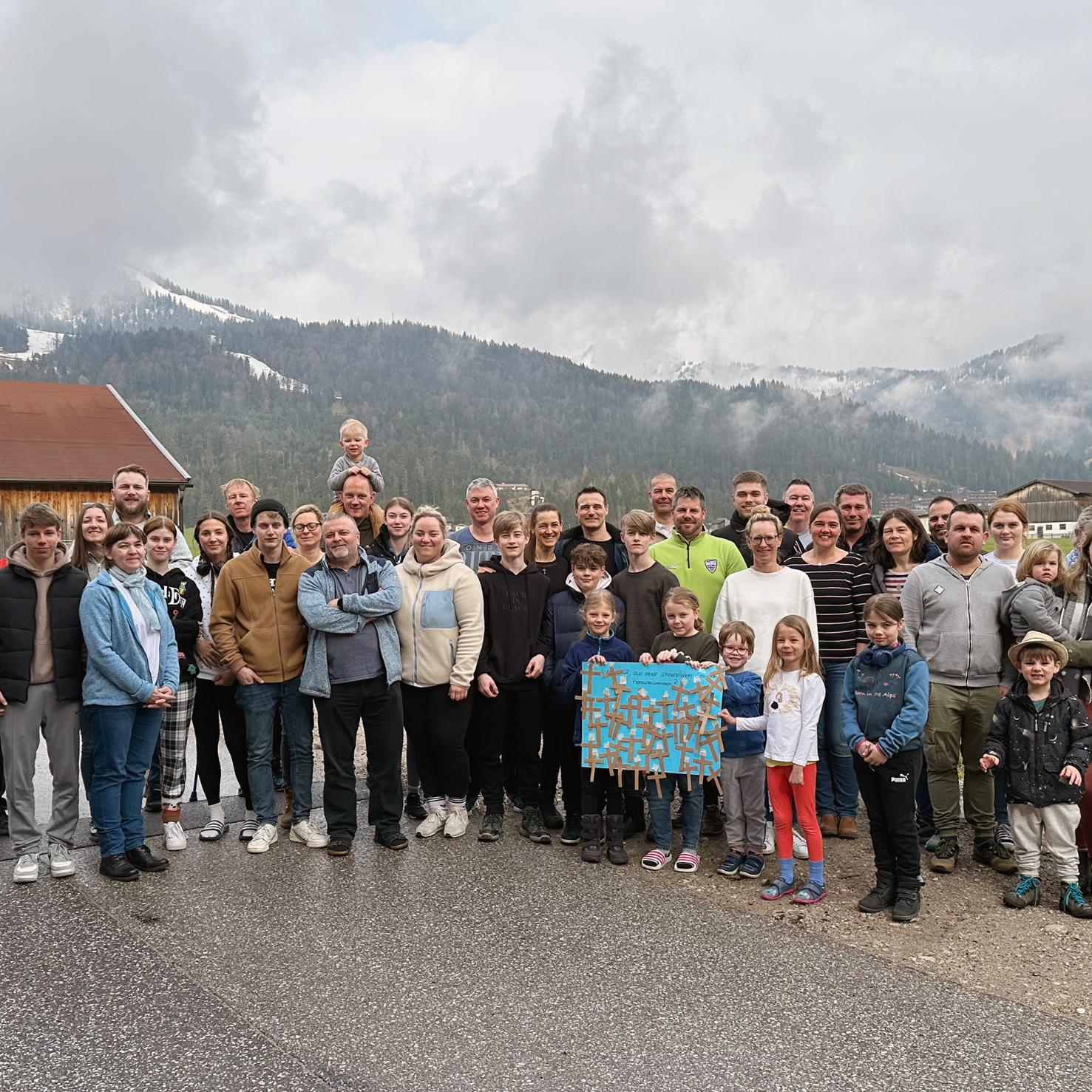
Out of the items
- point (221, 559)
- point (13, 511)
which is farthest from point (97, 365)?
point (221, 559)

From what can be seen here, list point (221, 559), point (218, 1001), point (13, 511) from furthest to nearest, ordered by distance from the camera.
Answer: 1. point (13, 511)
2. point (221, 559)
3. point (218, 1001)

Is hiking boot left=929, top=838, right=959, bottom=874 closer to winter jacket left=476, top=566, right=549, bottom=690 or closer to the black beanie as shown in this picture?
winter jacket left=476, top=566, right=549, bottom=690

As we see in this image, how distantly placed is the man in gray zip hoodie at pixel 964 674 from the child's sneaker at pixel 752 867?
119 centimetres

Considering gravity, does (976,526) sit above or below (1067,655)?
above

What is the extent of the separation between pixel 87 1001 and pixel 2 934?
3.53ft

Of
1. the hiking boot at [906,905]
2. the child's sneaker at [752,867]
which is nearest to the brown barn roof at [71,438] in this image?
the child's sneaker at [752,867]

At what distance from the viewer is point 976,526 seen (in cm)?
607

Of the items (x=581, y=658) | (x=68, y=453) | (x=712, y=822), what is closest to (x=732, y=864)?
(x=712, y=822)

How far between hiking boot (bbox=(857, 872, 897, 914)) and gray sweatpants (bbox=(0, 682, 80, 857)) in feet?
16.0

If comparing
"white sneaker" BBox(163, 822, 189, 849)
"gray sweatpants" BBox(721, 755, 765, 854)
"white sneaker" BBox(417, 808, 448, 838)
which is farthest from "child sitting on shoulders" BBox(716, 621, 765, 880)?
"white sneaker" BBox(163, 822, 189, 849)

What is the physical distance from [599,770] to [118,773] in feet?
10.2

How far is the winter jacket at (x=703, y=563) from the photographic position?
676 centimetres

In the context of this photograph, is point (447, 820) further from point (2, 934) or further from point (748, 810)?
point (2, 934)

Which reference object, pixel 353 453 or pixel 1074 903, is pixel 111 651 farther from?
pixel 1074 903
